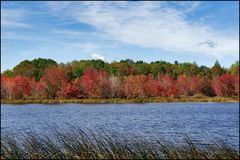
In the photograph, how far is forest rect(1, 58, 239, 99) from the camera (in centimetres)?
9212

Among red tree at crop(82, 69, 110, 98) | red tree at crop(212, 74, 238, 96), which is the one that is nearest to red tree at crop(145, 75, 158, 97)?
red tree at crop(82, 69, 110, 98)

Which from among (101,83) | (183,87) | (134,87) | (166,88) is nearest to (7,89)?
(101,83)

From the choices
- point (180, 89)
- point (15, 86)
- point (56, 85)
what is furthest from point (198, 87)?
point (15, 86)

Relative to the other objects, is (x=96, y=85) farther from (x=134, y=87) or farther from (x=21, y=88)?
(x=21, y=88)

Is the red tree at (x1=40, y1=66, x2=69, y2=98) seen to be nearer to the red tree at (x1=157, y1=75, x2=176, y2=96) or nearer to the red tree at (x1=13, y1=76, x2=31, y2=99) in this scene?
the red tree at (x1=13, y1=76, x2=31, y2=99)

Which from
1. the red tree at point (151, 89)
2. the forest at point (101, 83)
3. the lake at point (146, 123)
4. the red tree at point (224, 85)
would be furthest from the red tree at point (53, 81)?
the lake at point (146, 123)

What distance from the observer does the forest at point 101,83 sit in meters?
92.1

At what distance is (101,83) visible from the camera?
9188 cm

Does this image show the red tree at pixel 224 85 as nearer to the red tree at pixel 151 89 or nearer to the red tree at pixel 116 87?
the red tree at pixel 151 89

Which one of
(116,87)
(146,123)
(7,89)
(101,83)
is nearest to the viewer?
(146,123)

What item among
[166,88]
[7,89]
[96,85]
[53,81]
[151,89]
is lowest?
[7,89]

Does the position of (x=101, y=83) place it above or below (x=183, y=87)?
above

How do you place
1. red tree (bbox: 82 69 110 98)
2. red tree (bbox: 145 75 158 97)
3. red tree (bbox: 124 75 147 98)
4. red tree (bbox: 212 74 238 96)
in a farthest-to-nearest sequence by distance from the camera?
red tree (bbox: 212 74 238 96) < red tree (bbox: 145 75 158 97) < red tree (bbox: 124 75 147 98) < red tree (bbox: 82 69 110 98)

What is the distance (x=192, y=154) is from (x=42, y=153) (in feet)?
14.4
